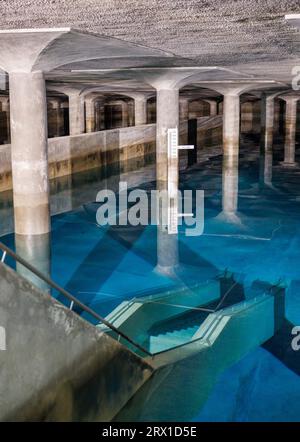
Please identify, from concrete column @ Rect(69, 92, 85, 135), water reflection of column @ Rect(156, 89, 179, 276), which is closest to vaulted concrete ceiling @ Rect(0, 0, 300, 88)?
water reflection of column @ Rect(156, 89, 179, 276)

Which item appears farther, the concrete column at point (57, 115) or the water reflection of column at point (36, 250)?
the concrete column at point (57, 115)

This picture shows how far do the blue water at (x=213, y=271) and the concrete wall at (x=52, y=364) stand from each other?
51 cm

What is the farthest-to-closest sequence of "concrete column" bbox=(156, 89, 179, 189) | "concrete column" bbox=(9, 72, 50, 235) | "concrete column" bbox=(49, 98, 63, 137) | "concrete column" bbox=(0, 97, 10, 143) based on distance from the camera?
"concrete column" bbox=(49, 98, 63, 137), "concrete column" bbox=(0, 97, 10, 143), "concrete column" bbox=(156, 89, 179, 189), "concrete column" bbox=(9, 72, 50, 235)

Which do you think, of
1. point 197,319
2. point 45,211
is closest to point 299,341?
point 197,319

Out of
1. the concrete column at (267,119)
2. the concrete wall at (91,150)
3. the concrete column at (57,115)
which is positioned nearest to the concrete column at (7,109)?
the concrete column at (57,115)

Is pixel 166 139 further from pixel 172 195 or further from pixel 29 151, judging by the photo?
pixel 29 151

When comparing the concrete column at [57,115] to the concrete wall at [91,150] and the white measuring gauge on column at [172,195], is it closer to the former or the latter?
the concrete wall at [91,150]

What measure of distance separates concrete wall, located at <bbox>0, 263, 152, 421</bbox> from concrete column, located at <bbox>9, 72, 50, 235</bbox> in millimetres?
8093

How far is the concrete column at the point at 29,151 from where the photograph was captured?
13.8 metres

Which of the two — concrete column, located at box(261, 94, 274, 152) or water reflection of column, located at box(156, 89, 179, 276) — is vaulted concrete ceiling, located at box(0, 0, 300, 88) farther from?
concrete column, located at box(261, 94, 274, 152)

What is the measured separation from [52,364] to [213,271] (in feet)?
25.4

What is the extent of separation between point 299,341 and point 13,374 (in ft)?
18.0

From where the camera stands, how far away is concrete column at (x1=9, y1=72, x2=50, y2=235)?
13844mm

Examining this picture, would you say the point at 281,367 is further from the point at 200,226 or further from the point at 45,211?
the point at 200,226
